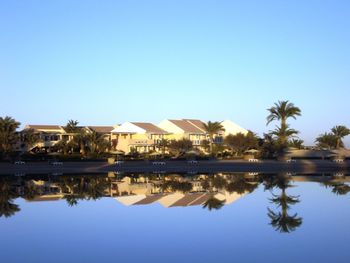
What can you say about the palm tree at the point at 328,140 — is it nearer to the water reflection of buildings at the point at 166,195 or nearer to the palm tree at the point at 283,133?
the palm tree at the point at 283,133

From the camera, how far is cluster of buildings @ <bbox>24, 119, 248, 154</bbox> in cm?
6562

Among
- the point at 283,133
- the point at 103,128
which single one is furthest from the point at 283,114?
the point at 103,128

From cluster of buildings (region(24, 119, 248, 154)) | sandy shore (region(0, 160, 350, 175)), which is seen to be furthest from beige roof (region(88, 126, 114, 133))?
sandy shore (region(0, 160, 350, 175))

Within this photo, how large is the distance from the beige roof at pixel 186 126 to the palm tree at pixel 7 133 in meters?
28.4

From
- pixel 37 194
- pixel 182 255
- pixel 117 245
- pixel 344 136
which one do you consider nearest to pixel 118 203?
pixel 37 194

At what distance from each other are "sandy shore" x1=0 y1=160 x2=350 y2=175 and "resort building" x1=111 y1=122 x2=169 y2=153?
17805mm

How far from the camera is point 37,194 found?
24344 millimetres

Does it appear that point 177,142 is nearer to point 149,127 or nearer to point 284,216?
point 149,127

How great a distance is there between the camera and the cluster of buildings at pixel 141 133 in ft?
215

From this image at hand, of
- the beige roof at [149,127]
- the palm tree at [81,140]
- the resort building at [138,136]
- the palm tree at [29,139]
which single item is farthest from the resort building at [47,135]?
the beige roof at [149,127]

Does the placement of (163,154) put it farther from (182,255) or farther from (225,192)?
(182,255)

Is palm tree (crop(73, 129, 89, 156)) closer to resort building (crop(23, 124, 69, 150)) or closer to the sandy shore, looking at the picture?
resort building (crop(23, 124, 69, 150))

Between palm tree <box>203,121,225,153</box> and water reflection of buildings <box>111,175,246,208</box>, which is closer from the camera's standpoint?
water reflection of buildings <box>111,175,246,208</box>

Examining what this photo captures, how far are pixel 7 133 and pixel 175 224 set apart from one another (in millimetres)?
40435
